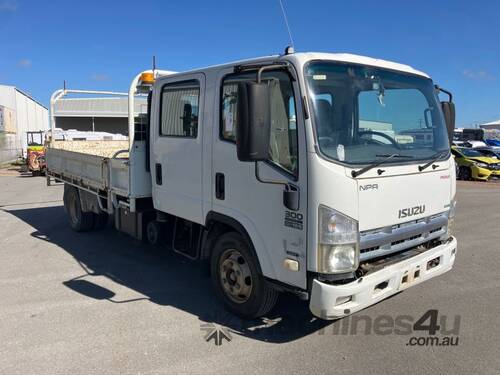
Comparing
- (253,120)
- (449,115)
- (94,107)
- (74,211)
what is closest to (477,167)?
(449,115)

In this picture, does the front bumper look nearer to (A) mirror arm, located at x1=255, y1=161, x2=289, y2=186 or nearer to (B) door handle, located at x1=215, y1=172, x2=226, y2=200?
(A) mirror arm, located at x1=255, y1=161, x2=289, y2=186

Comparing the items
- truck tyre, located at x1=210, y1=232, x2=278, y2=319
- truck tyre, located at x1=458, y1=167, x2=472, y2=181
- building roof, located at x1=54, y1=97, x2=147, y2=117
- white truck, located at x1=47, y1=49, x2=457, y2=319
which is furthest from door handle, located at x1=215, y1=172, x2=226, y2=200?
building roof, located at x1=54, y1=97, x2=147, y2=117

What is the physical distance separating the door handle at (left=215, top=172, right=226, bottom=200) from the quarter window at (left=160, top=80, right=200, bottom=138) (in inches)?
22.3

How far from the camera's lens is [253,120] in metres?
3.10

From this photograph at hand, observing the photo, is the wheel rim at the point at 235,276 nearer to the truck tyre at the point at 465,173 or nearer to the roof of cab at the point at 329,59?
the roof of cab at the point at 329,59

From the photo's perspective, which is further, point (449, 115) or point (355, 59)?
point (449, 115)

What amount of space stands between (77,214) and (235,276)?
189 inches

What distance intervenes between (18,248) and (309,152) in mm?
5789

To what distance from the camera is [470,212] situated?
10523 mm

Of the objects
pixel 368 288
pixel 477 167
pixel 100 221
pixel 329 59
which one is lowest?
pixel 100 221

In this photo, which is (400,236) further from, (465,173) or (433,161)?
(465,173)

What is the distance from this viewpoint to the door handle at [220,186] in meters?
4.16

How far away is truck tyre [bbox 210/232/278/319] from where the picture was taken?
4.00m

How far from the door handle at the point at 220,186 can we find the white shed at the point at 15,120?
2796 cm
